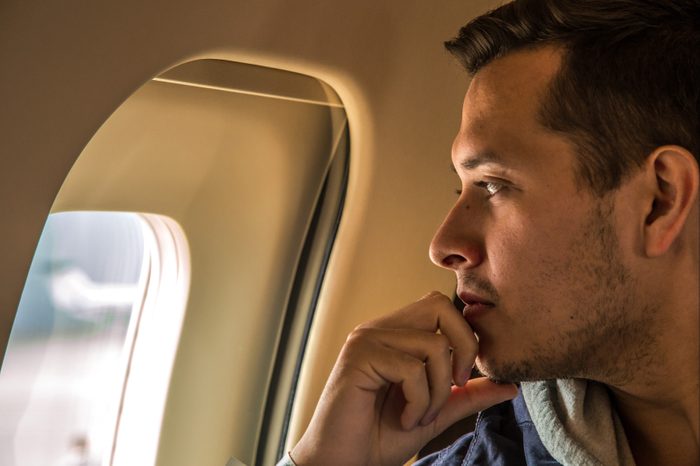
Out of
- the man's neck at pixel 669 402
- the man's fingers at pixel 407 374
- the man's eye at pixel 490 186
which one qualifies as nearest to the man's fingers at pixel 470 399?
the man's fingers at pixel 407 374

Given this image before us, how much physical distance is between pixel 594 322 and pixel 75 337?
37.3 inches

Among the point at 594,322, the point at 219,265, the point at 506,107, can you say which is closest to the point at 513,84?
the point at 506,107

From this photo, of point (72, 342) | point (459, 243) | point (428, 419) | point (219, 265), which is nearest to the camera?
point (459, 243)

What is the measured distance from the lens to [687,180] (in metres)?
1.39

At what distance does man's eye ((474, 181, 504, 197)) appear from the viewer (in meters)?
1.51

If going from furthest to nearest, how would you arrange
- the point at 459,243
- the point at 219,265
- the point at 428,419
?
the point at 219,265, the point at 428,419, the point at 459,243

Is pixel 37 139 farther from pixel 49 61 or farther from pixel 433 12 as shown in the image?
pixel 433 12

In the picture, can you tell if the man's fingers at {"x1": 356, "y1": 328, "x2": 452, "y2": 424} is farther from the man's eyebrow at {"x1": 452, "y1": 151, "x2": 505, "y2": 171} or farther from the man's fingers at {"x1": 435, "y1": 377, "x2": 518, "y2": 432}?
the man's eyebrow at {"x1": 452, "y1": 151, "x2": 505, "y2": 171}

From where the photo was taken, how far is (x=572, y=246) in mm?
1459

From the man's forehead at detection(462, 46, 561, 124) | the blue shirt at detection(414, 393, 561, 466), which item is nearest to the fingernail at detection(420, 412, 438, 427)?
the blue shirt at detection(414, 393, 561, 466)

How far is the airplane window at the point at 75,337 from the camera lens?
165 centimetres

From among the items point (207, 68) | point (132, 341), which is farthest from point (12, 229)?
point (132, 341)

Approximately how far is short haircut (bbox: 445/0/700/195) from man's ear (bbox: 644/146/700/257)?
0.02 meters

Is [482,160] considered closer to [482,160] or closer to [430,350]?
[482,160]
